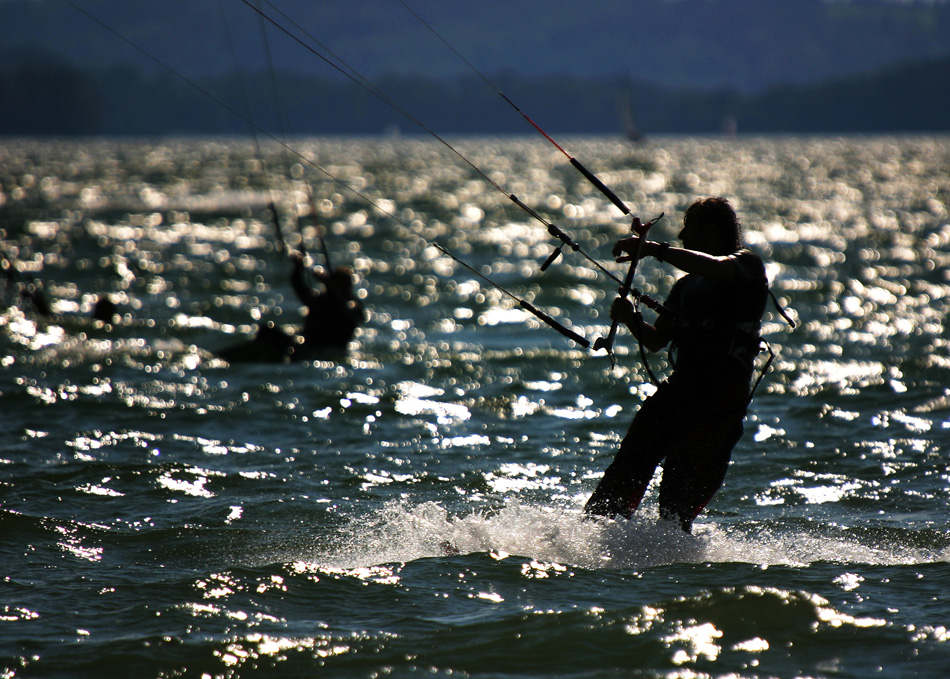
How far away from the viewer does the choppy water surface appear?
4.90 meters

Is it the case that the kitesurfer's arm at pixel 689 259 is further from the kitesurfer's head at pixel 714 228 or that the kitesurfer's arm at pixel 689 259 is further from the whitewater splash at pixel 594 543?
the whitewater splash at pixel 594 543

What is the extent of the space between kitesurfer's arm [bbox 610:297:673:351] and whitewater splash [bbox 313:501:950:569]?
102 cm

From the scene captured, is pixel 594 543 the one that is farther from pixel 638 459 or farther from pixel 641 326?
pixel 641 326

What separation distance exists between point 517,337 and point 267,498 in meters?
8.32

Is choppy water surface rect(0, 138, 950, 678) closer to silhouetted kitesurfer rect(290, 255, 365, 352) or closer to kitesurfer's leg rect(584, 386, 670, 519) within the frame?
kitesurfer's leg rect(584, 386, 670, 519)

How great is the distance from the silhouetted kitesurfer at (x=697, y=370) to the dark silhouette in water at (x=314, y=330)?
25.2 feet

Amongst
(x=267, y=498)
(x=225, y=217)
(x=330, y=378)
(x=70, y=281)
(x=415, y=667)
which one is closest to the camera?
(x=415, y=667)

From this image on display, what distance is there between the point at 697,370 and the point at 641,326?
0.37m

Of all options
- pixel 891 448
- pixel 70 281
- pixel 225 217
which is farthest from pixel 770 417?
pixel 225 217

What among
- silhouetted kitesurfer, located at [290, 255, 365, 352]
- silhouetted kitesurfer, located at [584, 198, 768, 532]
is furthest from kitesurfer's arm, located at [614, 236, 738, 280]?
silhouetted kitesurfer, located at [290, 255, 365, 352]

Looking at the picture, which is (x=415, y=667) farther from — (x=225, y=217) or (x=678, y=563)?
(x=225, y=217)

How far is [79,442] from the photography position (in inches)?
345

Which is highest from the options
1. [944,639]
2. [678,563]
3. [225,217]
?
[225,217]

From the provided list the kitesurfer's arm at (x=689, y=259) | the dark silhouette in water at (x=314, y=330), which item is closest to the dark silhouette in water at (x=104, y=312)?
the dark silhouette in water at (x=314, y=330)
